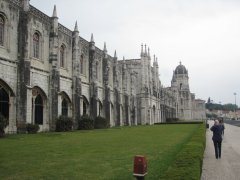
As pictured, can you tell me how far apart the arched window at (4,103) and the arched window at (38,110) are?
410 cm

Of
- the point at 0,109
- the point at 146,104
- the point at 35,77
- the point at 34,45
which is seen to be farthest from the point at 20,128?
the point at 146,104

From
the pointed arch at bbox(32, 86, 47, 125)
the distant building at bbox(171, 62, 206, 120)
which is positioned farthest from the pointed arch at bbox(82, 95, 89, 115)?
the distant building at bbox(171, 62, 206, 120)

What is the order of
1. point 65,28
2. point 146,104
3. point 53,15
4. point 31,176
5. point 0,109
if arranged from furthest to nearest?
point 146,104, point 65,28, point 53,15, point 0,109, point 31,176

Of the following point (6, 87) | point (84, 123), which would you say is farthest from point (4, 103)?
point (84, 123)

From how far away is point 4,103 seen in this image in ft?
79.9

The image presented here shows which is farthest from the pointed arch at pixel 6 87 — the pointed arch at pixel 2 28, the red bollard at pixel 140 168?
the red bollard at pixel 140 168

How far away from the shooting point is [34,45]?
2889 centimetres

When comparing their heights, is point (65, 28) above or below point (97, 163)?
above

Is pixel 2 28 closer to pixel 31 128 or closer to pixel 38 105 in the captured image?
pixel 38 105

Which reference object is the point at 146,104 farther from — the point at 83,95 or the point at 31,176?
the point at 31,176

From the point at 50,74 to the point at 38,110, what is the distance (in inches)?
141

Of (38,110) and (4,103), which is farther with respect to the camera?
(38,110)

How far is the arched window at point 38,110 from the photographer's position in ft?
93.8

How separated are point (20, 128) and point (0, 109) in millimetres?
1984
